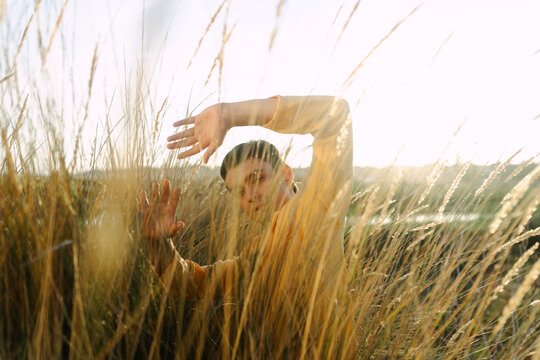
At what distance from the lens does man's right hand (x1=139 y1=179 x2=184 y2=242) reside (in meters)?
1.06

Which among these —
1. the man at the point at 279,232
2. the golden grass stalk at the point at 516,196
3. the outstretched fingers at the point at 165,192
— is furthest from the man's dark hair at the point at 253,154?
the golden grass stalk at the point at 516,196

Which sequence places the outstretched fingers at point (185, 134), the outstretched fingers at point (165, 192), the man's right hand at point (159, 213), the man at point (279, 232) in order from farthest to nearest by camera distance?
the outstretched fingers at point (185, 134), the outstretched fingers at point (165, 192), the man's right hand at point (159, 213), the man at point (279, 232)

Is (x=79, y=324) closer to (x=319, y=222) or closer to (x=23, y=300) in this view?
(x=23, y=300)

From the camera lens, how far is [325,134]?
1.38m

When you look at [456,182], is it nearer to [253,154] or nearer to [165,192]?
[253,154]

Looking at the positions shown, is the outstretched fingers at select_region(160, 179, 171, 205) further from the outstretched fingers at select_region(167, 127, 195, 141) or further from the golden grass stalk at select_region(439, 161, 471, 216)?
the golden grass stalk at select_region(439, 161, 471, 216)

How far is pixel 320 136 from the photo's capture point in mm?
1344

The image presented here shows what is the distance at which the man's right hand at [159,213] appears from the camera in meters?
1.06

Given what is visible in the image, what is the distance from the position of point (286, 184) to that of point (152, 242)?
87cm

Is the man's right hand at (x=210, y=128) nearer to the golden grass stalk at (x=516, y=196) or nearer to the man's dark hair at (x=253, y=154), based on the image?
the man's dark hair at (x=253, y=154)

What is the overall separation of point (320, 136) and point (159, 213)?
60 centimetres

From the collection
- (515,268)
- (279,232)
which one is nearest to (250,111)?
(279,232)

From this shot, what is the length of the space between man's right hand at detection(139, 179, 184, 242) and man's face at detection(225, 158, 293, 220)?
200mm

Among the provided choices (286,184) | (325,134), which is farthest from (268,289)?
(286,184)
